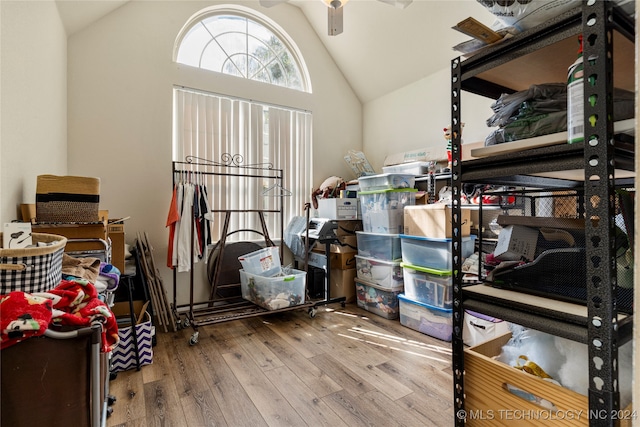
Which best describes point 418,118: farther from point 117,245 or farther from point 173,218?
point 117,245

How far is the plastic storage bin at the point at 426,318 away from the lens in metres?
2.43

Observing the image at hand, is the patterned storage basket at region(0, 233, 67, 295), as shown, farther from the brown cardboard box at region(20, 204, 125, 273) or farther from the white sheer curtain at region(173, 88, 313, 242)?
the white sheer curtain at region(173, 88, 313, 242)

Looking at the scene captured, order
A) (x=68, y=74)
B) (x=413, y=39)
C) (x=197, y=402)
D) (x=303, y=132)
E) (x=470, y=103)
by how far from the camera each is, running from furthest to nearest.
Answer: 1. (x=303, y=132)
2. (x=413, y=39)
3. (x=470, y=103)
4. (x=68, y=74)
5. (x=197, y=402)

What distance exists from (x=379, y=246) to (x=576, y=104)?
8.26 feet

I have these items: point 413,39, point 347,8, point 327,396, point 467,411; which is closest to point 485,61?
point 467,411

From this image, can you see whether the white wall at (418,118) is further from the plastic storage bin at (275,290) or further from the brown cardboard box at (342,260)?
the plastic storage bin at (275,290)

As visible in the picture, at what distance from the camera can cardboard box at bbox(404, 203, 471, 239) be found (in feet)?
8.13

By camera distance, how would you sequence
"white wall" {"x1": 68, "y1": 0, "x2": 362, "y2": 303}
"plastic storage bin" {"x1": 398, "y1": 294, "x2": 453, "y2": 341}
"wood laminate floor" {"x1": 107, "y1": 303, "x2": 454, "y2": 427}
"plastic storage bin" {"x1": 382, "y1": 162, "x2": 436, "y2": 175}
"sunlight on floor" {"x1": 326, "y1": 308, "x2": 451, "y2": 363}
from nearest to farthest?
"wood laminate floor" {"x1": 107, "y1": 303, "x2": 454, "y2": 427} < "sunlight on floor" {"x1": 326, "y1": 308, "x2": 451, "y2": 363} < "plastic storage bin" {"x1": 398, "y1": 294, "x2": 453, "y2": 341} < "white wall" {"x1": 68, "y1": 0, "x2": 362, "y2": 303} < "plastic storage bin" {"x1": 382, "y1": 162, "x2": 436, "y2": 175}

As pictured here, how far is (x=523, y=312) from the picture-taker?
2.37 feet

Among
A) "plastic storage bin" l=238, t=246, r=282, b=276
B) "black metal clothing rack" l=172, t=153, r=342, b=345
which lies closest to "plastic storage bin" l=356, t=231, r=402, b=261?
"black metal clothing rack" l=172, t=153, r=342, b=345

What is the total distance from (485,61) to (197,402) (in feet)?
6.47

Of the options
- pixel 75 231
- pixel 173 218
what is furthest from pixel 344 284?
pixel 75 231

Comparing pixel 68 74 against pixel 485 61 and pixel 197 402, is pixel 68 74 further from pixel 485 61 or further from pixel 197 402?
pixel 485 61

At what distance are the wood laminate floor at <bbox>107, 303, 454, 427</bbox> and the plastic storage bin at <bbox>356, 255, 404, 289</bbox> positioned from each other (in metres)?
0.41
